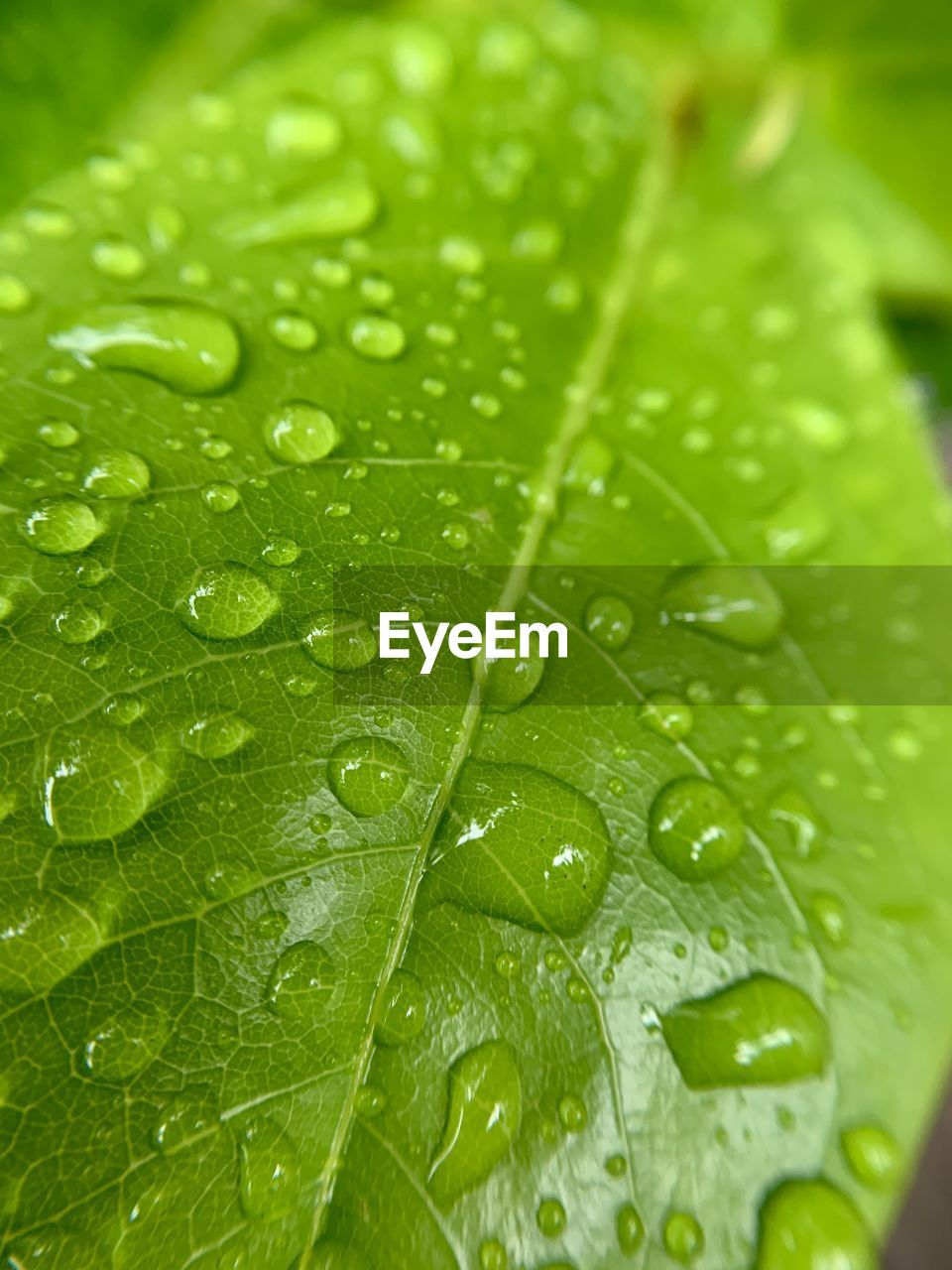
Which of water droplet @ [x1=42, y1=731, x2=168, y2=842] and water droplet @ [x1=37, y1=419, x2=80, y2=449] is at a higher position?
water droplet @ [x1=37, y1=419, x2=80, y2=449]

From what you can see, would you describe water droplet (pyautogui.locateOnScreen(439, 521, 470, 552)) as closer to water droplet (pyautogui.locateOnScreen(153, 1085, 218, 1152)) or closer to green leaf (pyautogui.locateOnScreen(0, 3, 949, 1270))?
green leaf (pyautogui.locateOnScreen(0, 3, 949, 1270))

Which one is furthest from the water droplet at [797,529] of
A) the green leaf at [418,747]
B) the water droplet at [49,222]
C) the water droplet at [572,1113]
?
the water droplet at [49,222]

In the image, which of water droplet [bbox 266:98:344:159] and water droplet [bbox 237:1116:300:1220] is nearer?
water droplet [bbox 237:1116:300:1220]

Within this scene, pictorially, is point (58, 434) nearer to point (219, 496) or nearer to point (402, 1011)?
point (219, 496)

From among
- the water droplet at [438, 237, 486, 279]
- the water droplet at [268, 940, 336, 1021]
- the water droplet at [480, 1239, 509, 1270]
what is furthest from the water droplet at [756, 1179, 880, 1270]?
the water droplet at [438, 237, 486, 279]

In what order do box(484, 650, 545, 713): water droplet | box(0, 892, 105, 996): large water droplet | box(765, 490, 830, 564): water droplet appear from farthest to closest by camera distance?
box(765, 490, 830, 564): water droplet, box(484, 650, 545, 713): water droplet, box(0, 892, 105, 996): large water droplet

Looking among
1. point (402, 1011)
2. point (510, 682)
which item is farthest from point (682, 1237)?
point (510, 682)
